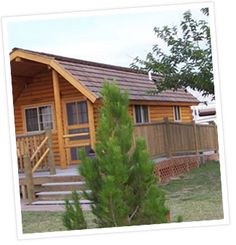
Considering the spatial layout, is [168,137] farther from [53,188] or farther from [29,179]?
[29,179]

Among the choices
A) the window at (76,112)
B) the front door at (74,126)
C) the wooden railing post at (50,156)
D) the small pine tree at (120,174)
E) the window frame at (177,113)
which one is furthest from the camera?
the wooden railing post at (50,156)

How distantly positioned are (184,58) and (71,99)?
59.8 inches

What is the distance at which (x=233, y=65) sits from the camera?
3.02 m

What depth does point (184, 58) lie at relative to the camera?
11.9ft

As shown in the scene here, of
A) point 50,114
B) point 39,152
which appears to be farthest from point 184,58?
point 39,152

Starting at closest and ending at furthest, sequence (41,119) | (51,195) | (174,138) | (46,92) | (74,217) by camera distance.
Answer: (74,217), (174,138), (51,195), (41,119), (46,92)

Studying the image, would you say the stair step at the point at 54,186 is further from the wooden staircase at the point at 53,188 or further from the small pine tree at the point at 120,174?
the small pine tree at the point at 120,174

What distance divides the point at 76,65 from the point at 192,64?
999 millimetres

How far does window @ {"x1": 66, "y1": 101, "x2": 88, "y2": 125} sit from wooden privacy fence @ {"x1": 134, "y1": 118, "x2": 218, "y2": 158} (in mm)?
775

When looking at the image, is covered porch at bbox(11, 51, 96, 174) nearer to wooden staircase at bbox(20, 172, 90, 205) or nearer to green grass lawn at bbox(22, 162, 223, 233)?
wooden staircase at bbox(20, 172, 90, 205)

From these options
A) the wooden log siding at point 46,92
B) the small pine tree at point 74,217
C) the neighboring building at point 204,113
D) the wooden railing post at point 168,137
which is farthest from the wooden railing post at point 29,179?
the neighboring building at point 204,113

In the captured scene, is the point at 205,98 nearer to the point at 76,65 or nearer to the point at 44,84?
the point at 76,65

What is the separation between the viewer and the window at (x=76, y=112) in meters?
4.41

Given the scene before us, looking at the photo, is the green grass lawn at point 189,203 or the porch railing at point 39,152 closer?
the green grass lawn at point 189,203
